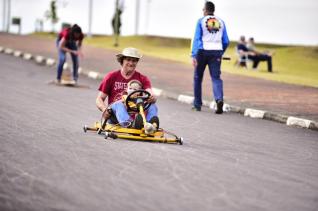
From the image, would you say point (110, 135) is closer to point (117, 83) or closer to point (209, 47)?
point (117, 83)

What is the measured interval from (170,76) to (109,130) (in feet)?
53.4

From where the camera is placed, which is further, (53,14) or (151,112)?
(53,14)

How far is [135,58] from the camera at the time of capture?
10.6m

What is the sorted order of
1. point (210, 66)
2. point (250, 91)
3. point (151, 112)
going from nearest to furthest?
point (151, 112), point (210, 66), point (250, 91)

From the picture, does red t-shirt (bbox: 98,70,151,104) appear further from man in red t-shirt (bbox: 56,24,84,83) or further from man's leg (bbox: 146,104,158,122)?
man in red t-shirt (bbox: 56,24,84,83)

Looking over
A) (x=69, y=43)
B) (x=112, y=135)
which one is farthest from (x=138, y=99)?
(x=69, y=43)

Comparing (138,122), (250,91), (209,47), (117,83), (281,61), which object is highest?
(209,47)

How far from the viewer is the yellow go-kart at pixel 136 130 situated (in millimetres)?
9992

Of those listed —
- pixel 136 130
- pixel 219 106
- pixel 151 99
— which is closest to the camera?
pixel 136 130

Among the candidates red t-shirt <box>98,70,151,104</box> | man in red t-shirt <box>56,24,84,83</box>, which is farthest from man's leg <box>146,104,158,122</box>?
man in red t-shirt <box>56,24,84,83</box>

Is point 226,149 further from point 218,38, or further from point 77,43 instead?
point 77,43

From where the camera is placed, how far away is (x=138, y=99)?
10250mm

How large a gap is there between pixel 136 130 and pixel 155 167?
2.06 metres

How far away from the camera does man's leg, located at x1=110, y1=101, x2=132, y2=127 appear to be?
1023 cm
